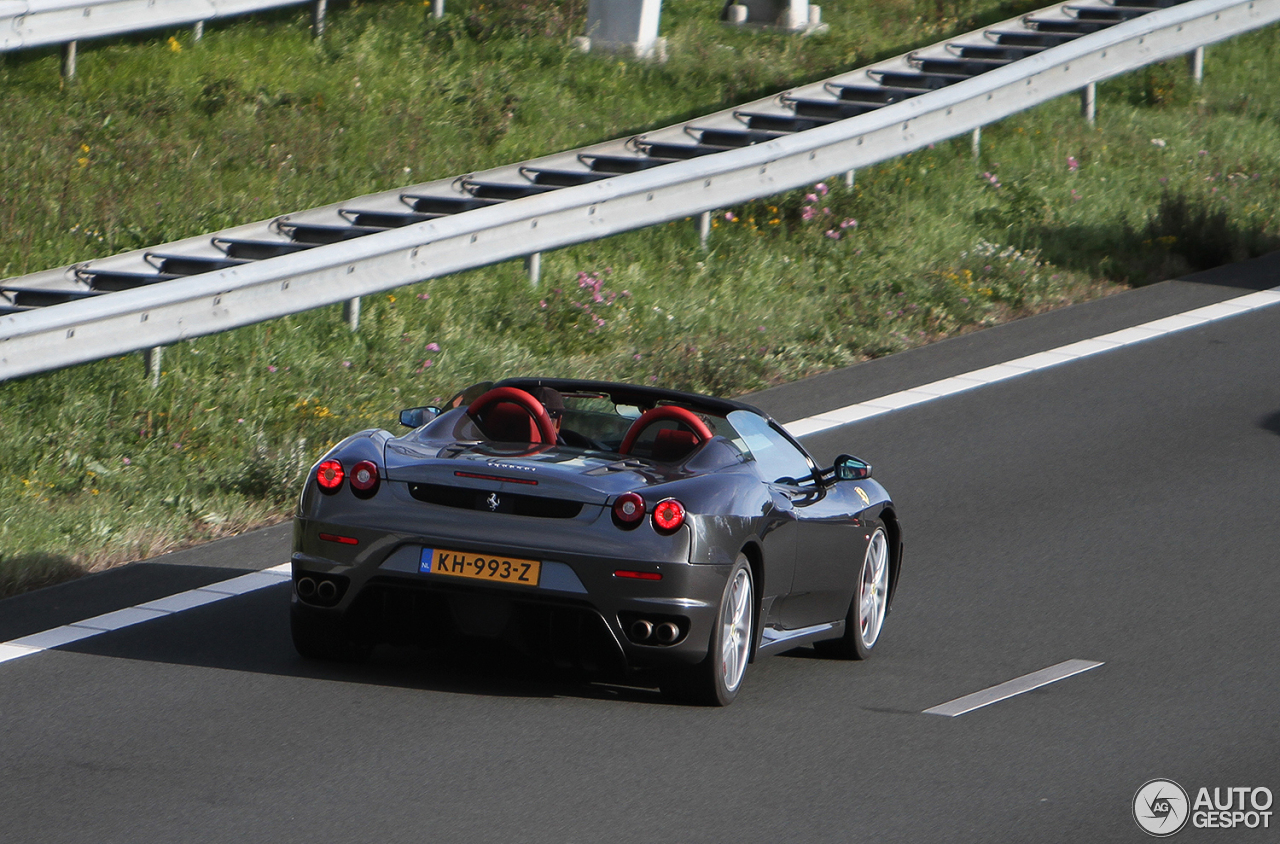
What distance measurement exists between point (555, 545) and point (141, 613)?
95.4 inches

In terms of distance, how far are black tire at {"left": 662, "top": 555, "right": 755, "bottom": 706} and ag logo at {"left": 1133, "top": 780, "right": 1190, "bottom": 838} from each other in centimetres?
159

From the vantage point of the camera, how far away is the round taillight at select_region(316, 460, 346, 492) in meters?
7.29

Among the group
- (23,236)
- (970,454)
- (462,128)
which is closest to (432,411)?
(970,454)

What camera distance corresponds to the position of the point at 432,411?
820 centimetres

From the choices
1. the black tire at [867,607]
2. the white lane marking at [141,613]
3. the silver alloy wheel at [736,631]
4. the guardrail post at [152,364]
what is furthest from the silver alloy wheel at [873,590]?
the guardrail post at [152,364]

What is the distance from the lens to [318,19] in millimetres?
19562

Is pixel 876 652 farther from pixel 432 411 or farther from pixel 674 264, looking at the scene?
pixel 674 264

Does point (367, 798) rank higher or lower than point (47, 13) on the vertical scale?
lower

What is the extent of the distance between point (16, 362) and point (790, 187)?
762 centimetres

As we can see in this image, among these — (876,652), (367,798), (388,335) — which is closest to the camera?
(367,798)

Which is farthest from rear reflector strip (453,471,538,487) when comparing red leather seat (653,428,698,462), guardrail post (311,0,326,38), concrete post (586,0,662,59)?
concrete post (586,0,662,59)

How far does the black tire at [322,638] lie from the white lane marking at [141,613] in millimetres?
972

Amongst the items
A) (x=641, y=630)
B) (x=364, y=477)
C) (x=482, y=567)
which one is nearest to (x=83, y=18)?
Answer: (x=364, y=477)

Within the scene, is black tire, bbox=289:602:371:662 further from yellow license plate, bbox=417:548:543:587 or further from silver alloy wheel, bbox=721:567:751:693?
silver alloy wheel, bbox=721:567:751:693
